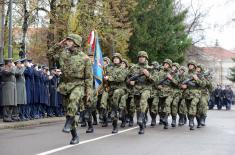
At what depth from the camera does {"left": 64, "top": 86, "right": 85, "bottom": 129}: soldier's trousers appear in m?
10.6

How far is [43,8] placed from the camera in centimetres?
2684

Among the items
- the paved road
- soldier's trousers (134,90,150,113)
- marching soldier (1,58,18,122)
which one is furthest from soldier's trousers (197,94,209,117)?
marching soldier (1,58,18,122)

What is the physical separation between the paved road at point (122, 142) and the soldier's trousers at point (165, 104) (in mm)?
1596

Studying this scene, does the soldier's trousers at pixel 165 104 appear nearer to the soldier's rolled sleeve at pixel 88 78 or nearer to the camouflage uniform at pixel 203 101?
the camouflage uniform at pixel 203 101

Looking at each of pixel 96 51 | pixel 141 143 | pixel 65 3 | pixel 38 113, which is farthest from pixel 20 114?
pixel 65 3

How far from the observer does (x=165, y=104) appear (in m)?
16.9

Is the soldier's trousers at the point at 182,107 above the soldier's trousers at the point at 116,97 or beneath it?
beneath

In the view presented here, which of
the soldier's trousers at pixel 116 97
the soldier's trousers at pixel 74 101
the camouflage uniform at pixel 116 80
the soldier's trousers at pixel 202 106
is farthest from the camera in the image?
the soldier's trousers at pixel 202 106

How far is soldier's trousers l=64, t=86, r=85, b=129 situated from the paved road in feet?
2.05

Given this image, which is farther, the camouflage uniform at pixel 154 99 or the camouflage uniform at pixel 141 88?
the camouflage uniform at pixel 154 99

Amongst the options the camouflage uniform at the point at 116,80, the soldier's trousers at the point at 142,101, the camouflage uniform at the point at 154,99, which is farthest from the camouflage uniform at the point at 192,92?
the soldier's trousers at the point at 142,101

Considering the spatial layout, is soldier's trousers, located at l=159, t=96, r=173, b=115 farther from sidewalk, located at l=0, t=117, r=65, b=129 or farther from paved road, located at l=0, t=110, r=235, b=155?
sidewalk, located at l=0, t=117, r=65, b=129

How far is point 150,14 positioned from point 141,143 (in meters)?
29.5

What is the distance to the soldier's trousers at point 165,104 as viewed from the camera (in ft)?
55.3
